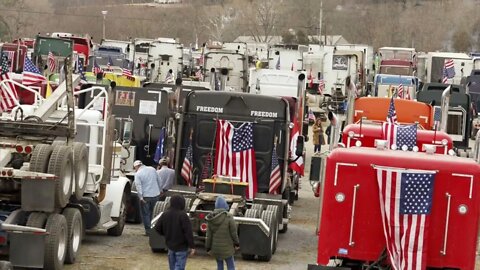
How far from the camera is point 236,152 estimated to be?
2006 cm

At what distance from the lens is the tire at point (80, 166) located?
1655cm

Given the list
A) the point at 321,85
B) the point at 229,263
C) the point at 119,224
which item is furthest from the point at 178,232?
the point at 321,85

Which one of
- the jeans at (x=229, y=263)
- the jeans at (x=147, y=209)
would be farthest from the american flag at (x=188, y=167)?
the jeans at (x=229, y=263)

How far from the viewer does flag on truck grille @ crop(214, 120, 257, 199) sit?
20047mm

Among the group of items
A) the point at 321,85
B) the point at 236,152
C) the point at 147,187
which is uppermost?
the point at 321,85

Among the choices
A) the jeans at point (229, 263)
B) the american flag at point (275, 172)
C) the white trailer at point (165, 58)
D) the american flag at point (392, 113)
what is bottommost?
the jeans at point (229, 263)

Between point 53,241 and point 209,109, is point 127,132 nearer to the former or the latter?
point 209,109

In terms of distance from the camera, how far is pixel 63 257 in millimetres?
16453

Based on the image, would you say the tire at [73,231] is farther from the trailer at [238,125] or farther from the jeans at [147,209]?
the trailer at [238,125]

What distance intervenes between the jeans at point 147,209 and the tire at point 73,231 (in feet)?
→ 8.41

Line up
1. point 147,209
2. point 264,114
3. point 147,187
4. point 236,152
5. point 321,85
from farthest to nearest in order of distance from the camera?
1. point 321,85
2. point 264,114
3. point 236,152
4. point 147,209
5. point 147,187

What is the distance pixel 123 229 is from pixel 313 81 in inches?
1491

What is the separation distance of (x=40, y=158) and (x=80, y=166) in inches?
52.1

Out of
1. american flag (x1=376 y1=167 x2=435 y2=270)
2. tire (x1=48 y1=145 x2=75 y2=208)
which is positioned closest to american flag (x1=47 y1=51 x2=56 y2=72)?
tire (x1=48 y1=145 x2=75 y2=208)
